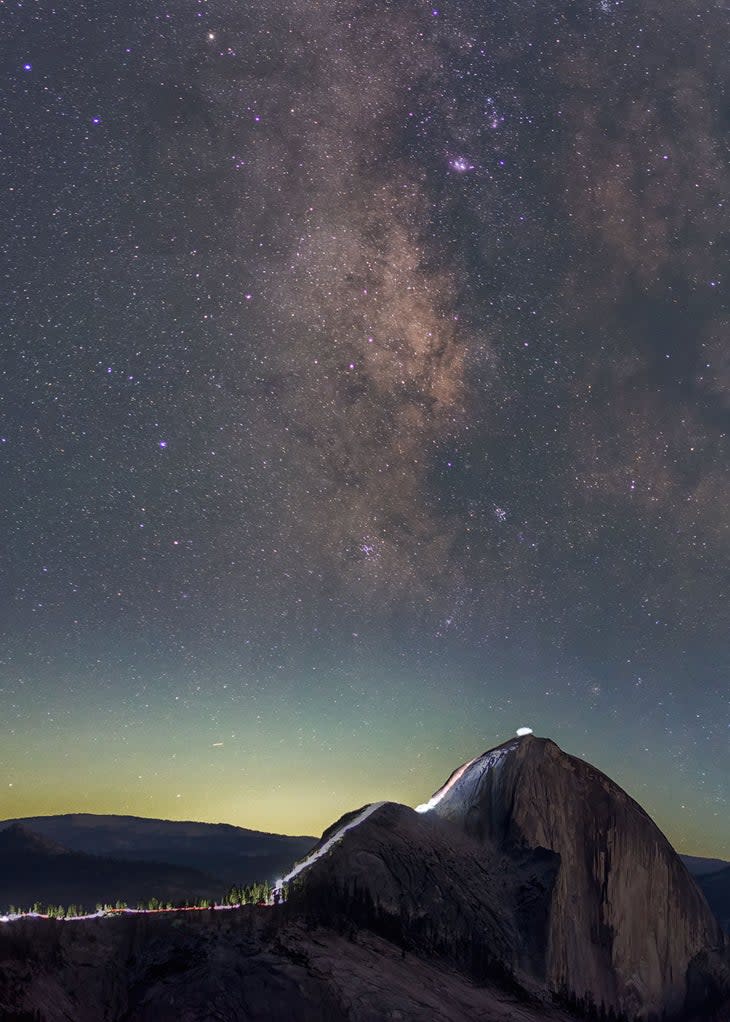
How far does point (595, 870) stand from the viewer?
21.2 meters

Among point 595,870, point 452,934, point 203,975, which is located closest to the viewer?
point 203,975

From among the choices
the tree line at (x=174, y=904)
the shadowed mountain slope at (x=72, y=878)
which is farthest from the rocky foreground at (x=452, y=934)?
the shadowed mountain slope at (x=72, y=878)

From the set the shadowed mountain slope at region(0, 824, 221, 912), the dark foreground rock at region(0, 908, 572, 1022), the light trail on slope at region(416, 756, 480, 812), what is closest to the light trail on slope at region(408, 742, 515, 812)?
the light trail on slope at region(416, 756, 480, 812)

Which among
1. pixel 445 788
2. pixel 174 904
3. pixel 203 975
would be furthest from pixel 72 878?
pixel 203 975

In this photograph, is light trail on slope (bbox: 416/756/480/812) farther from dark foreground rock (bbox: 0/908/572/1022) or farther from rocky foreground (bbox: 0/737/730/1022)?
dark foreground rock (bbox: 0/908/572/1022)

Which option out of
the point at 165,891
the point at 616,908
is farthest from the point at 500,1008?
the point at 165,891

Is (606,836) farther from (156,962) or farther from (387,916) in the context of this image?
(156,962)

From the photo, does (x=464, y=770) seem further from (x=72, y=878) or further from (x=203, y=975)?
(x=72, y=878)

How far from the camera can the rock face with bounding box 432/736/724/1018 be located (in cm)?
1953

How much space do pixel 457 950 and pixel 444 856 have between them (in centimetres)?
234

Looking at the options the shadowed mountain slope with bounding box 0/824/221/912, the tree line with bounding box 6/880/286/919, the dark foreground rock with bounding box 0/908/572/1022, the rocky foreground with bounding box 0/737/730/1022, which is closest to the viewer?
the dark foreground rock with bounding box 0/908/572/1022

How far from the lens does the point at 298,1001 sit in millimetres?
12047

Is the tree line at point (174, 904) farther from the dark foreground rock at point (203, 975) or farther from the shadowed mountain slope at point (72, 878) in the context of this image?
the shadowed mountain slope at point (72, 878)

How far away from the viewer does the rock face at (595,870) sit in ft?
64.1
